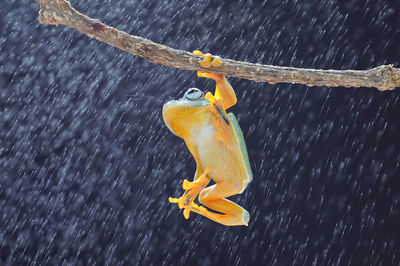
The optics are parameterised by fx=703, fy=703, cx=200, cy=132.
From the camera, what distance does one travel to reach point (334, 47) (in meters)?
4.14

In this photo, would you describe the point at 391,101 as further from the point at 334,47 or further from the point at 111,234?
the point at 111,234

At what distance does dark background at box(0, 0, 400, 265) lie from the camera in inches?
157

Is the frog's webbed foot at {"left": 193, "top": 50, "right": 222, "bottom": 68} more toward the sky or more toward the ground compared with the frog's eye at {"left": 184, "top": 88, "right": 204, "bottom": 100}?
more toward the sky

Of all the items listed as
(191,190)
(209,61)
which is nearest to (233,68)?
(209,61)

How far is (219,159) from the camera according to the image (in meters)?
1.89

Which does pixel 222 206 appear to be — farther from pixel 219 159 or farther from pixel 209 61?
pixel 209 61

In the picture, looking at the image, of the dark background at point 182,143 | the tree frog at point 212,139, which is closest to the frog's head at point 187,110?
the tree frog at point 212,139

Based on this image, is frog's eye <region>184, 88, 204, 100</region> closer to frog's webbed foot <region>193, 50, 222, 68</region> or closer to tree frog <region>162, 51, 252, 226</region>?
tree frog <region>162, 51, 252, 226</region>

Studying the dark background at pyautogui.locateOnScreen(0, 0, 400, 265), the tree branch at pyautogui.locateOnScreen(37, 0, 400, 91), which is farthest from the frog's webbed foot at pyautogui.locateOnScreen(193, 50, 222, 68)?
the dark background at pyautogui.locateOnScreen(0, 0, 400, 265)

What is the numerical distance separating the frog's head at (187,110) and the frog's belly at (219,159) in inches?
1.5

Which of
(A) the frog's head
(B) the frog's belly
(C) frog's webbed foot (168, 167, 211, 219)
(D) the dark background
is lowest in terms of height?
(D) the dark background

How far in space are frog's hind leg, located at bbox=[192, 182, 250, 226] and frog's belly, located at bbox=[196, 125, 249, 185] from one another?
31 mm

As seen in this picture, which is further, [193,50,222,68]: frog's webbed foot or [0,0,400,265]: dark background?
[0,0,400,265]: dark background

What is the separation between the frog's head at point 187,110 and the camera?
6.21 ft
